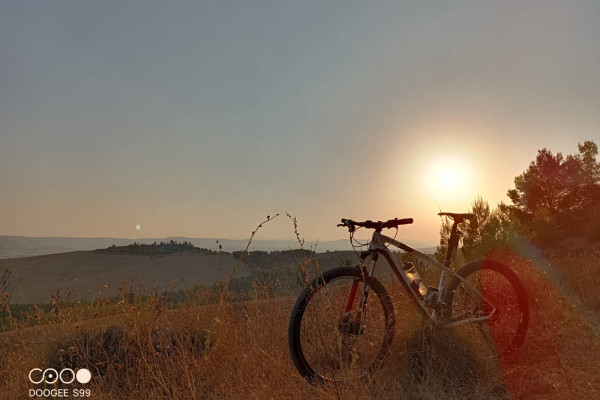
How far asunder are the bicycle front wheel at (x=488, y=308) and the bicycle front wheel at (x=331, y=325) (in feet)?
3.40

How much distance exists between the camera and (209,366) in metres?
4.77

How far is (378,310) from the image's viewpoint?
179 inches

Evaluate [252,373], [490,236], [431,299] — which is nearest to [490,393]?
[431,299]

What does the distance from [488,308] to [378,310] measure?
1.26m

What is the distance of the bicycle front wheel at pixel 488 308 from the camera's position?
15.3ft

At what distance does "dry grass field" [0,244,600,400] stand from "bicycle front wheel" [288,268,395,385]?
0.20 meters

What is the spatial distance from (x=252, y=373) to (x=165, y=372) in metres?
1.01

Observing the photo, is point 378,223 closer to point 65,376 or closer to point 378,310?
point 378,310

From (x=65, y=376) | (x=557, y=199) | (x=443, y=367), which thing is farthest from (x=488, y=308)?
(x=557, y=199)

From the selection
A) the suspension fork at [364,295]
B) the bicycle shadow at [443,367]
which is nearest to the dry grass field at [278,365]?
the bicycle shadow at [443,367]

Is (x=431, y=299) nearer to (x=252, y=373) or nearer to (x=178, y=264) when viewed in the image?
(x=252, y=373)

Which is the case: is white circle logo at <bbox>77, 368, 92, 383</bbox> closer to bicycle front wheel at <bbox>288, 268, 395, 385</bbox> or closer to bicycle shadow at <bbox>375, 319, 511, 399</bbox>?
bicycle front wheel at <bbox>288, 268, 395, 385</bbox>

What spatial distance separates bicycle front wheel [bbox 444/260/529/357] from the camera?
4656 millimetres

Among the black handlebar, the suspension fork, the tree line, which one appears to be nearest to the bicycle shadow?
the suspension fork
